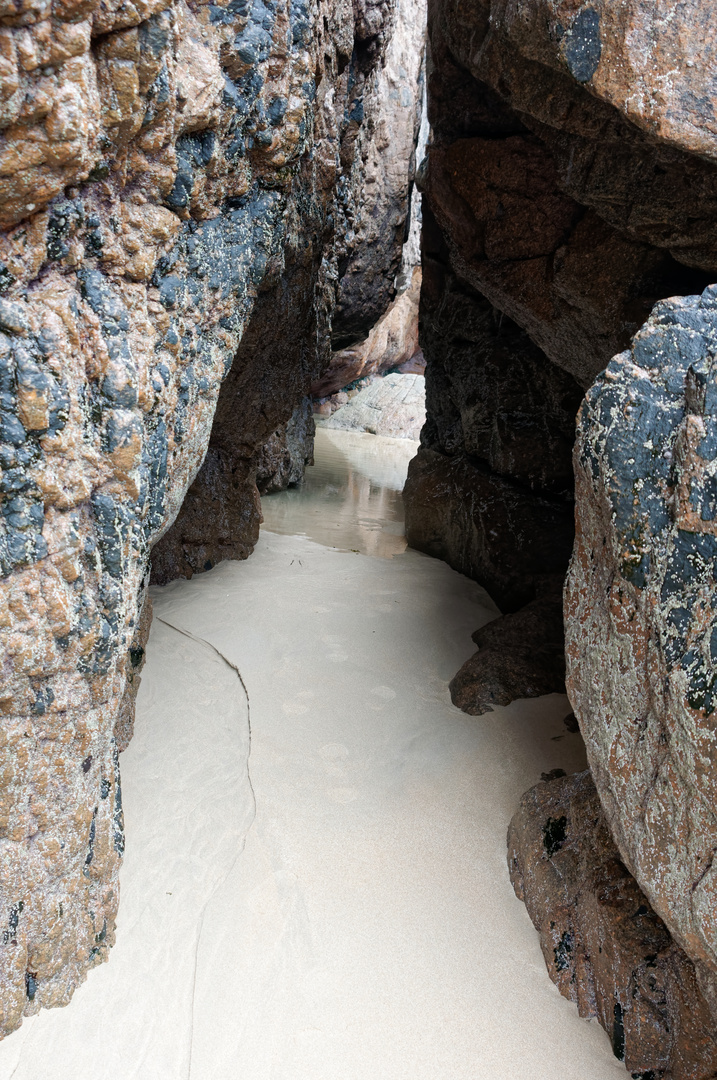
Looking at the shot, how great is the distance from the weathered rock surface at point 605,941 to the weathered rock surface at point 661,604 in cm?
29

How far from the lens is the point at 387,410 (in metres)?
16.3

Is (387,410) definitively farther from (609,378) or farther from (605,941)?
(605,941)

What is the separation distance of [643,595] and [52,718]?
1645 mm

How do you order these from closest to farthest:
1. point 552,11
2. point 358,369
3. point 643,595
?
point 643,595
point 552,11
point 358,369

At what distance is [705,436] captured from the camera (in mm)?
1599

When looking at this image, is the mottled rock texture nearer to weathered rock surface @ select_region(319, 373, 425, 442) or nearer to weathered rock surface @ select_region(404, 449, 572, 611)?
weathered rock surface @ select_region(404, 449, 572, 611)

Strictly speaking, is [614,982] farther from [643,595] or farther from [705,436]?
[705,436]

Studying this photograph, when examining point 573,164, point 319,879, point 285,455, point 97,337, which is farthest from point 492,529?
point 285,455

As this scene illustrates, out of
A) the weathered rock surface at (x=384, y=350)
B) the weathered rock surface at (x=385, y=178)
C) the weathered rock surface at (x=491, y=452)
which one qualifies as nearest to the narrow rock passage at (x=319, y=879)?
the weathered rock surface at (x=491, y=452)

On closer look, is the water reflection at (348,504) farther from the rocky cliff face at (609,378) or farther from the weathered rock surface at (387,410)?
the weathered rock surface at (387,410)

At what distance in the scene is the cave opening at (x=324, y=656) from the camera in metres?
1.67

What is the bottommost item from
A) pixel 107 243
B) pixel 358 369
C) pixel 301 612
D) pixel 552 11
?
pixel 358 369

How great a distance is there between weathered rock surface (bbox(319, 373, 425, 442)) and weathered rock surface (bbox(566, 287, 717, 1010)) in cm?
1392

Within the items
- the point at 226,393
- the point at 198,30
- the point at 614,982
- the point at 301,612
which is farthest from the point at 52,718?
the point at 226,393
